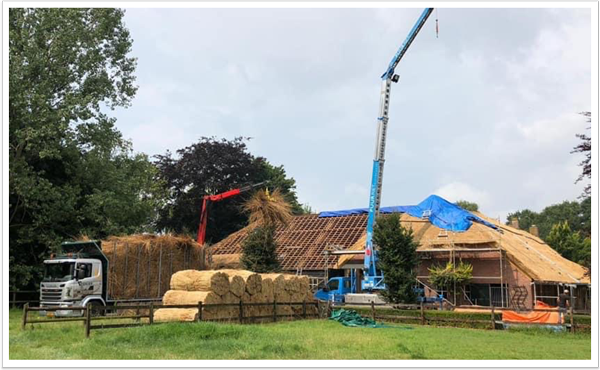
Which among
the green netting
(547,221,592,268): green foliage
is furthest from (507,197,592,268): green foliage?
the green netting

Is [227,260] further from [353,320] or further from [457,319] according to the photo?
[457,319]

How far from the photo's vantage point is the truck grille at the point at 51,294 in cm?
2091

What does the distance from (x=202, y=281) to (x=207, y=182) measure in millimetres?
33204

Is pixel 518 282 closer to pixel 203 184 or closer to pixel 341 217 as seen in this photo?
pixel 341 217

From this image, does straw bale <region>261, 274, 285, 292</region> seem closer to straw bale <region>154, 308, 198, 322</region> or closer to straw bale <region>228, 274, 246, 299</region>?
straw bale <region>228, 274, 246, 299</region>

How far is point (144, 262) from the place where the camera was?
24.7 metres

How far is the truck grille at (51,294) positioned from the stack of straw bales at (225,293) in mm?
3984

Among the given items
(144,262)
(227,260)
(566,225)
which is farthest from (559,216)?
(144,262)

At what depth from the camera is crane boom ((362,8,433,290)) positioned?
30.4 metres

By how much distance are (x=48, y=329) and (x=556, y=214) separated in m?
70.5

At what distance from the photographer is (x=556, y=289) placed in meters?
31.6

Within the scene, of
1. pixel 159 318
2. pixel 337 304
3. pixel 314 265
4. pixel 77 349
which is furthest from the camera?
pixel 314 265

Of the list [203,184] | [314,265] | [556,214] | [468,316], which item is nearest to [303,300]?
[468,316]

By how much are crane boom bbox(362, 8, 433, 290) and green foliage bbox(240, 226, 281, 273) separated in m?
5.14
